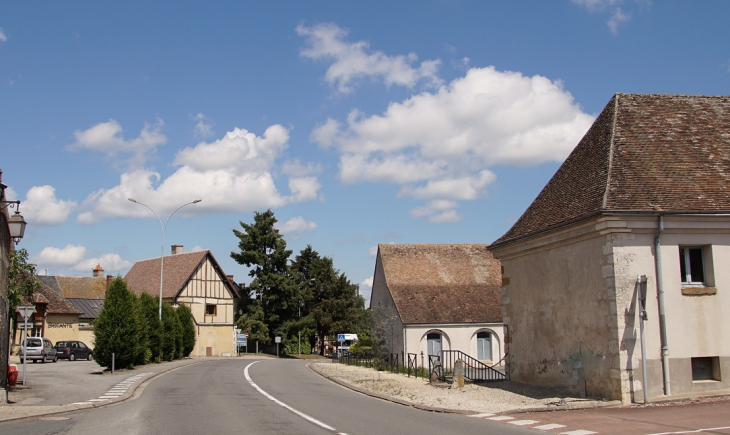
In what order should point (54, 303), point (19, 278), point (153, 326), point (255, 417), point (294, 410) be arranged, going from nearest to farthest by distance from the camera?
point (255, 417) → point (294, 410) → point (19, 278) → point (153, 326) → point (54, 303)

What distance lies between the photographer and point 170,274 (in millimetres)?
58375

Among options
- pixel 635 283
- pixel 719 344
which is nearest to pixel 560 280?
pixel 635 283

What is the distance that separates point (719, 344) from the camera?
15125 mm

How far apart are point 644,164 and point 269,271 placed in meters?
51.8

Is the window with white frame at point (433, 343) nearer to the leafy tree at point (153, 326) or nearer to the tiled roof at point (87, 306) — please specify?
the leafy tree at point (153, 326)

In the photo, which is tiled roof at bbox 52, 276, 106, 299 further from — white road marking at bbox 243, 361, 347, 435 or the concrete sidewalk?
white road marking at bbox 243, 361, 347, 435

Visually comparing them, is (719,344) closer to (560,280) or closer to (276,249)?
(560,280)

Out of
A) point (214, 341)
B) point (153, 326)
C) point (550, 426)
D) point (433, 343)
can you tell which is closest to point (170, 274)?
point (214, 341)

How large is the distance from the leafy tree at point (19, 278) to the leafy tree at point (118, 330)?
4982 millimetres

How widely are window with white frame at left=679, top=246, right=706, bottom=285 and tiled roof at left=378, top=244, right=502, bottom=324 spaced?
2127cm

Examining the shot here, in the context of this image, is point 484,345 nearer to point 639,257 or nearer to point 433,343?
point 433,343

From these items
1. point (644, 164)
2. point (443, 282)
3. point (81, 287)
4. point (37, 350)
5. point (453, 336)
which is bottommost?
point (37, 350)

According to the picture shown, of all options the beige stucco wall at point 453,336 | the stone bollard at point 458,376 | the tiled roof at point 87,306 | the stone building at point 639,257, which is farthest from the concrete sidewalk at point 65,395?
the tiled roof at point 87,306

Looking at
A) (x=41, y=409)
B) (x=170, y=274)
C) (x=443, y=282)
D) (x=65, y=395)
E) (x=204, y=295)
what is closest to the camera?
(x=41, y=409)
